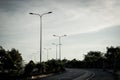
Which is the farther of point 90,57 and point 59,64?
point 90,57

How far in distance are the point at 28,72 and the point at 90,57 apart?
154 m

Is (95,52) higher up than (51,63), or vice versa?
(95,52)

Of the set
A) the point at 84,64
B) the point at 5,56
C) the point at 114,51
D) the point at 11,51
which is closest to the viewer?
the point at 5,56

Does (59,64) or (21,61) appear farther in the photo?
(21,61)

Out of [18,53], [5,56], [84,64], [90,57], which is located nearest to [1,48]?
[5,56]

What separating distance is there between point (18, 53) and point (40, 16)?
1761 inches

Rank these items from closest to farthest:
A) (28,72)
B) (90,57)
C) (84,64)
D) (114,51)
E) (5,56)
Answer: (28,72) → (5,56) → (114,51) → (84,64) → (90,57)

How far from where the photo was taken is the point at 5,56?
82.0 meters

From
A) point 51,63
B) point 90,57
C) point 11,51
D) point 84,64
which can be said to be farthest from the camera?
point 90,57

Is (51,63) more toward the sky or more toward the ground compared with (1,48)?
more toward the ground

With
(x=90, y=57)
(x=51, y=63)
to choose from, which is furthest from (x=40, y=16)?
(x=90, y=57)

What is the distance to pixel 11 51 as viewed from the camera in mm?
89438

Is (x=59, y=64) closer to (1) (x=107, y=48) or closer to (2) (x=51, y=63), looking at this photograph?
(2) (x=51, y=63)

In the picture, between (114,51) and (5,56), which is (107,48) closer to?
(114,51)
